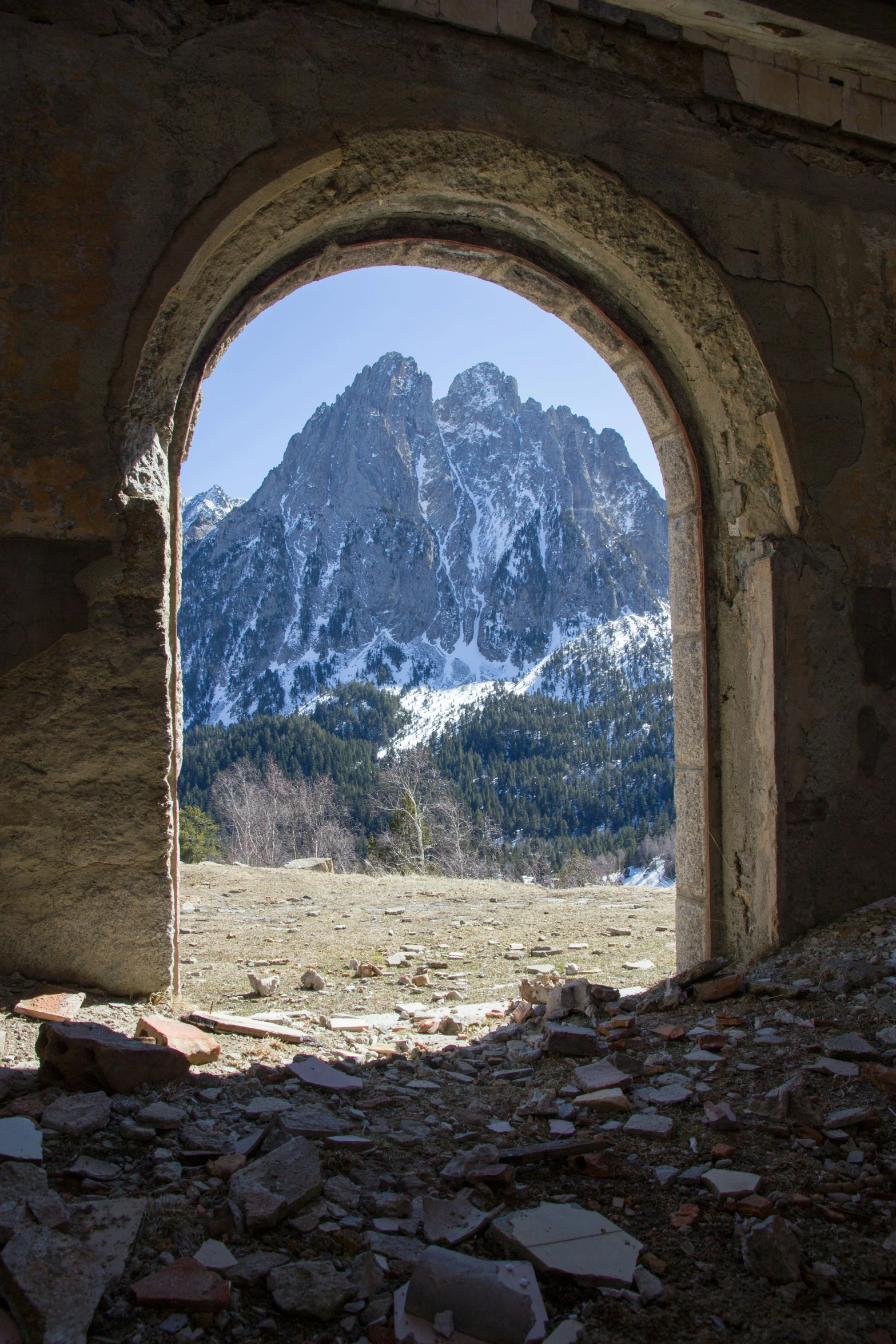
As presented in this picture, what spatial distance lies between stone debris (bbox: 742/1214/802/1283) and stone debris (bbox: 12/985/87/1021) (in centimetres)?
196

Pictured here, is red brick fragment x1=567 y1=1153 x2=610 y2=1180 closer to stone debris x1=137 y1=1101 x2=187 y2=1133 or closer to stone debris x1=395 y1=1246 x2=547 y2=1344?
stone debris x1=395 y1=1246 x2=547 y2=1344

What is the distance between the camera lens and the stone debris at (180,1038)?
252 cm

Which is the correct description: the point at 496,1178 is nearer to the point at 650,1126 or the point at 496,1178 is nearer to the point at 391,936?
the point at 650,1126

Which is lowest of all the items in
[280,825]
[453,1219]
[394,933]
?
[280,825]

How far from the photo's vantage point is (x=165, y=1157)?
74.7 inches

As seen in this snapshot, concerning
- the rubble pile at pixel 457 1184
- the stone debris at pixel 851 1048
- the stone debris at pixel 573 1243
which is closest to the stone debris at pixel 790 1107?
the rubble pile at pixel 457 1184

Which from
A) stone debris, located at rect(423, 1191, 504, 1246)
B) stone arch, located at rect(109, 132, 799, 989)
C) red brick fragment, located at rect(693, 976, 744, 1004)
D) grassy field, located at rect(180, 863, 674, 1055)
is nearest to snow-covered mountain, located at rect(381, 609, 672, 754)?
grassy field, located at rect(180, 863, 674, 1055)

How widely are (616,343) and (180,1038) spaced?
3.40 meters

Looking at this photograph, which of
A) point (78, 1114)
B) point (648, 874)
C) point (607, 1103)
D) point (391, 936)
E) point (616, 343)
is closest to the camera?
point (78, 1114)

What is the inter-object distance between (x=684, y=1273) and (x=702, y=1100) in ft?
2.71

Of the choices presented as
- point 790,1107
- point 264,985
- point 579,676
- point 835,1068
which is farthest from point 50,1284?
point 579,676

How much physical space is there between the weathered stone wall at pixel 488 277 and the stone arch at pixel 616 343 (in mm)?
15

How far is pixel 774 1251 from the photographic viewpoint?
1.61 m

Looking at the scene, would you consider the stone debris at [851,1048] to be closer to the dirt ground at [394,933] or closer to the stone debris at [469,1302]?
the stone debris at [469,1302]
